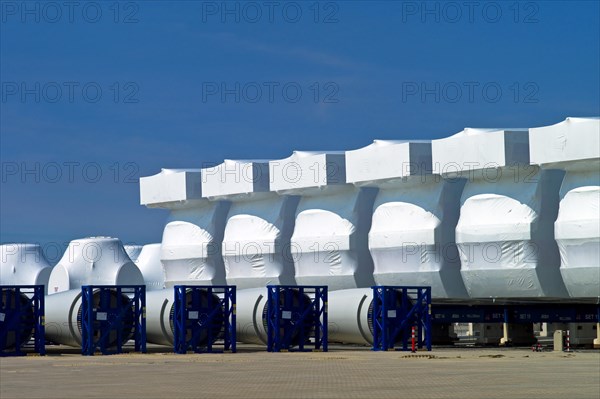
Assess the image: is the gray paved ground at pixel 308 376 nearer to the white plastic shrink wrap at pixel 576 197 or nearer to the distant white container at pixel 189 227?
the white plastic shrink wrap at pixel 576 197

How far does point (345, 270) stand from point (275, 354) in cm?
1611

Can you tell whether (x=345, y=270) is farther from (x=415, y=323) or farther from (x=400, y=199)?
(x=415, y=323)

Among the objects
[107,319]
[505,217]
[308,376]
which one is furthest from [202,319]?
[308,376]

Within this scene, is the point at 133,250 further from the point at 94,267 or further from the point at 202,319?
the point at 202,319

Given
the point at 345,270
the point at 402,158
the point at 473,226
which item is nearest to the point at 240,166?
the point at 345,270

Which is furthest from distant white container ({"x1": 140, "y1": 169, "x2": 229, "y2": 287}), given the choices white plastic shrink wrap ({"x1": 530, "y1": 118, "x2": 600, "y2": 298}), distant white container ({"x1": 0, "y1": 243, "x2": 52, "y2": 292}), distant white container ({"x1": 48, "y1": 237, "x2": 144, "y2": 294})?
white plastic shrink wrap ({"x1": 530, "y1": 118, "x2": 600, "y2": 298})

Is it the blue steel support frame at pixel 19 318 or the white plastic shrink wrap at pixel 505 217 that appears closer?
the blue steel support frame at pixel 19 318

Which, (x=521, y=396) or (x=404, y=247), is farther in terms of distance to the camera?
(x=404, y=247)

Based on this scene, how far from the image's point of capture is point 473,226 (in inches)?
1989

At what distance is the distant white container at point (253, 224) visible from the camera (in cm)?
6412

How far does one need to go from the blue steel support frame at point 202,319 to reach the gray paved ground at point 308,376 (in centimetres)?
305

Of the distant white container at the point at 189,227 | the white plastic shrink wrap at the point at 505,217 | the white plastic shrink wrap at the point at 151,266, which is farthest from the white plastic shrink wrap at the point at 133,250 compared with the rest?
the white plastic shrink wrap at the point at 505,217

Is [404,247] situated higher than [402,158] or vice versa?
[402,158]

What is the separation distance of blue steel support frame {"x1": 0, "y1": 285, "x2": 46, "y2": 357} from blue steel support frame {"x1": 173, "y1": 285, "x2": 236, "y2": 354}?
5005 mm
